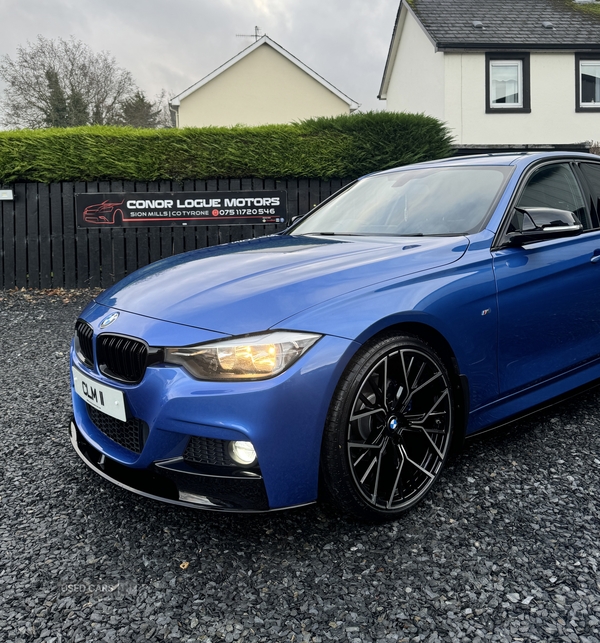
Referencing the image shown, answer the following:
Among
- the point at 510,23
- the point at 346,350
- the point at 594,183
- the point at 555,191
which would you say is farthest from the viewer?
the point at 510,23

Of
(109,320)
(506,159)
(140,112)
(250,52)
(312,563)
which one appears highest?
(140,112)

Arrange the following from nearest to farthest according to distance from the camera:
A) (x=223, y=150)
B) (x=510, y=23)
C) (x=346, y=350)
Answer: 1. (x=346, y=350)
2. (x=223, y=150)
3. (x=510, y=23)

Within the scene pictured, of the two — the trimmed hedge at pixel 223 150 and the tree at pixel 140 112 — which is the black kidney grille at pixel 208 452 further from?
the tree at pixel 140 112

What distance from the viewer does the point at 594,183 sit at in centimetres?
381

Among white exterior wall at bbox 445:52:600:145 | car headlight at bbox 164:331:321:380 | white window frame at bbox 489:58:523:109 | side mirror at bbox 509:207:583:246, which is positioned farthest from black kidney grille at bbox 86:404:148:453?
white window frame at bbox 489:58:523:109

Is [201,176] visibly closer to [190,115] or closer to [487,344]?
[487,344]

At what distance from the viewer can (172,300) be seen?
8.11 feet

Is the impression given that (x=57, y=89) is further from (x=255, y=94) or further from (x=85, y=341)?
(x=85, y=341)

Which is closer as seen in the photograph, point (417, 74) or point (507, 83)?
point (507, 83)

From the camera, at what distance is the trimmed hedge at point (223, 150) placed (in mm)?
8930

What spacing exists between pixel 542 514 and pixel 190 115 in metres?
24.7

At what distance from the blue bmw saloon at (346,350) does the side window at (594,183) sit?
296mm

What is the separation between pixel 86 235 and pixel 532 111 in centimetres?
1460

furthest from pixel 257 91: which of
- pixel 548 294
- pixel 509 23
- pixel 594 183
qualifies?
pixel 548 294
